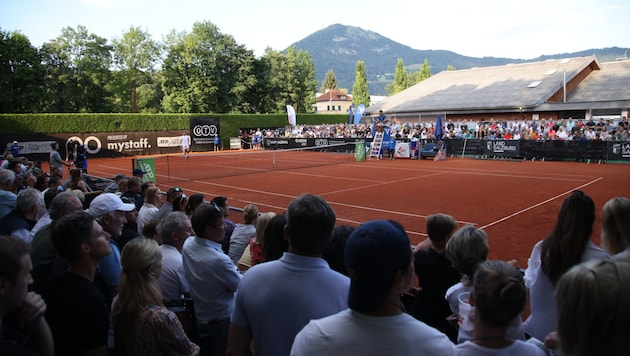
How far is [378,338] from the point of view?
6.07ft

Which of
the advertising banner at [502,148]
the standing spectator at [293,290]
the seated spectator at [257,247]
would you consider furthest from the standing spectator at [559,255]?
the advertising banner at [502,148]

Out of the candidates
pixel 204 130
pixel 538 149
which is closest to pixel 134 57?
pixel 204 130

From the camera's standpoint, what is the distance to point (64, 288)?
2.82m

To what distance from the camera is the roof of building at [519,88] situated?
136ft

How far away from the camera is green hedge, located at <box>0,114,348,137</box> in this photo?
33938 millimetres

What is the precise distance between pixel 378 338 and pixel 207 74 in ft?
197

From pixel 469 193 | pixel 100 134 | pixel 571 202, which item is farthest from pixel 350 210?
pixel 100 134

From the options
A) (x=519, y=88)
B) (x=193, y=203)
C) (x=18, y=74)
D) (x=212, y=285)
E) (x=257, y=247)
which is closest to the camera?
(x=212, y=285)

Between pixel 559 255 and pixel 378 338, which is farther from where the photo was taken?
pixel 559 255

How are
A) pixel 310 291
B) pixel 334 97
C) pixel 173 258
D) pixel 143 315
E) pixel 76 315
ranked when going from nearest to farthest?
pixel 310 291 → pixel 76 315 → pixel 143 315 → pixel 173 258 → pixel 334 97

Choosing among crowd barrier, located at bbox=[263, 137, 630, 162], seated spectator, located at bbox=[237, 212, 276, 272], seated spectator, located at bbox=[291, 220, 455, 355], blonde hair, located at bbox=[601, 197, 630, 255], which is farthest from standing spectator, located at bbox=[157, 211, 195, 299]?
crowd barrier, located at bbox=[263, 137, 630, 162]

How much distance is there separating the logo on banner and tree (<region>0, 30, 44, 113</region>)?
17.8 meters

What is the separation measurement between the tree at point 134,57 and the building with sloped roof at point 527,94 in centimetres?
3416

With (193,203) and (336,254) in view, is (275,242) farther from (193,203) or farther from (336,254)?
(193,203)
